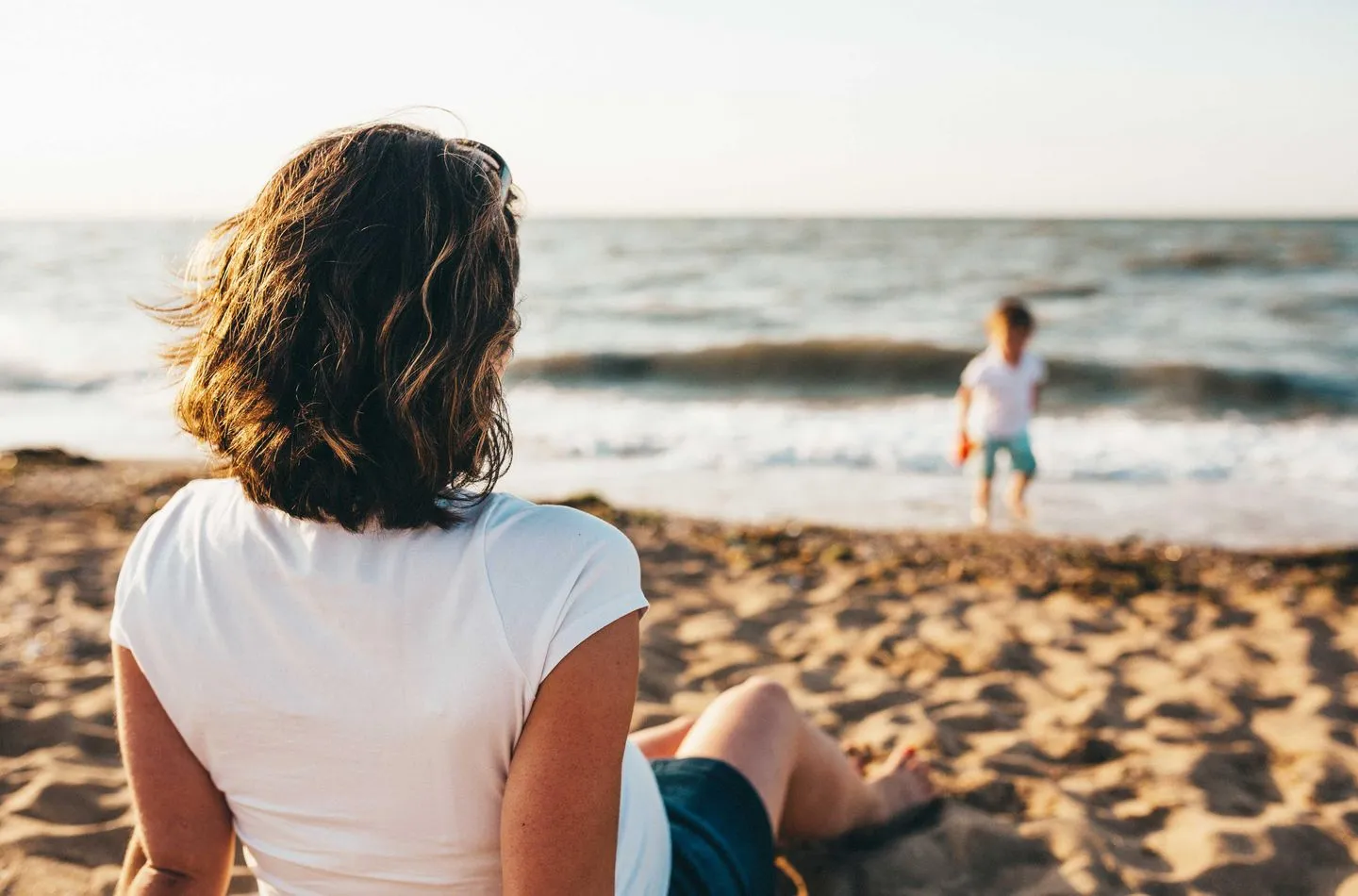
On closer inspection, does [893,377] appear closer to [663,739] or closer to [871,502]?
[871,502]

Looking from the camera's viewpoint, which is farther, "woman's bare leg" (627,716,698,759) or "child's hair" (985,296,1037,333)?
"child's hair" (985,296,1037,333)

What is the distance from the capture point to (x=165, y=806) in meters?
1.38

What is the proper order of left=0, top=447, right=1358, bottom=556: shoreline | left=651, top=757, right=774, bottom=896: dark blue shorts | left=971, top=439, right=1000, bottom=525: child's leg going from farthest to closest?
left=971, top=439, right=1000, bottom=525: child's leg, left=0, top=447, right=1358, bottom=556: shoreline, left=651, top=757, right=774, bottom=896: dark blue shorts

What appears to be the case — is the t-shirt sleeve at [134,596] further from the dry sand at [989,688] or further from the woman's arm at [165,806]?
the dry sand at [989,688]

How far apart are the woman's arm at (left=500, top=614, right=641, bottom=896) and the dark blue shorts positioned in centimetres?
52

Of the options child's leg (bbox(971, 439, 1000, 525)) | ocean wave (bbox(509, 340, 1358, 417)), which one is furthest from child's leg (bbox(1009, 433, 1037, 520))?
ocean wave (bbox(509, 340, 1358, 417))

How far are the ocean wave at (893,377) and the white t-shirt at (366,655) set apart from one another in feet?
36.8

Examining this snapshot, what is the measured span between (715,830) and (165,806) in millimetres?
882

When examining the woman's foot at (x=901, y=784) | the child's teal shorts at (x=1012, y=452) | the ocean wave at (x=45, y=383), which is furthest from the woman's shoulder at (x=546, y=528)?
the ocean wave at (x=45, y=383)

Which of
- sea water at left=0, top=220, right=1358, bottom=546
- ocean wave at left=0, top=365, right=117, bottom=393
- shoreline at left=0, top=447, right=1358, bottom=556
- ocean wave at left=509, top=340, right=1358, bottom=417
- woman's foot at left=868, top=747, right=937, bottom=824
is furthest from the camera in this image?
Result: ocean wave at left=0, top=365, right=117, bottom=393

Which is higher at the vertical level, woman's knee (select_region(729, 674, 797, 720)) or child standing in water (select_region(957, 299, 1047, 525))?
woman's knee (select_region(729, 674, 797, 720))

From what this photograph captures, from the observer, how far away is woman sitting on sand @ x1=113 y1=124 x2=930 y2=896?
114cm

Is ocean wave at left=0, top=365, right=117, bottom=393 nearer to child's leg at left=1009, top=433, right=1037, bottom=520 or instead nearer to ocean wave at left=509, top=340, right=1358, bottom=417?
ocean wave at left=509, top=340, right=1358, bottom=417

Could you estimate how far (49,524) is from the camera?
5398 mm
